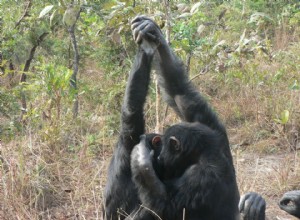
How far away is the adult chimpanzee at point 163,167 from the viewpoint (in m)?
3.26

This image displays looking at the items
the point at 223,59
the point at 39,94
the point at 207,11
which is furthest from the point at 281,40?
the point at 39,94

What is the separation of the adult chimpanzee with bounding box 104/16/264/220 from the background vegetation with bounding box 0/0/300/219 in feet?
1.32

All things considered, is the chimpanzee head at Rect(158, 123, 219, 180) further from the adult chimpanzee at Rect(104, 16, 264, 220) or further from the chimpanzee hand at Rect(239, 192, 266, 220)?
the chimpanzee hand at Rect(239, 192, 266, 220)

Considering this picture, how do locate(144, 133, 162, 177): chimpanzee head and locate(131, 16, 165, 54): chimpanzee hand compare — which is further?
locate(144, 133, 162, 177): chimpanzee head

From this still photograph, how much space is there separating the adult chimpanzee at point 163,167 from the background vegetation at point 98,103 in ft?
1.32

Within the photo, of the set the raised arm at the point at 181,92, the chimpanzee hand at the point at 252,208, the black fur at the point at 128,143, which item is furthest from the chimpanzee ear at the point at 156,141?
the chimpanzee hand at the point at 252,208

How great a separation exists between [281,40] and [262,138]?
14.3 ft

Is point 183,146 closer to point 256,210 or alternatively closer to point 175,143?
point 175,143

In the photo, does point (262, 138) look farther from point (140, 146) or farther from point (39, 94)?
point (140, 146)

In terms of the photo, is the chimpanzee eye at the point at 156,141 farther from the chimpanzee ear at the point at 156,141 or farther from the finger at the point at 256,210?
the finger at the point at 256,210

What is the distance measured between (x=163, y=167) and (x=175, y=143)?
0.22 meters

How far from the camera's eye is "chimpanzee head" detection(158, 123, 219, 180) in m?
3.38

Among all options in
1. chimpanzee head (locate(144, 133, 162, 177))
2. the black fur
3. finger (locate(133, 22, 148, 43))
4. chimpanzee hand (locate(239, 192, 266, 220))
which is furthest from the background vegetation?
chimpanzee hand (locate(239, 192, 266, 220))

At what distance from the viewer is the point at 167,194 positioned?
330cm
